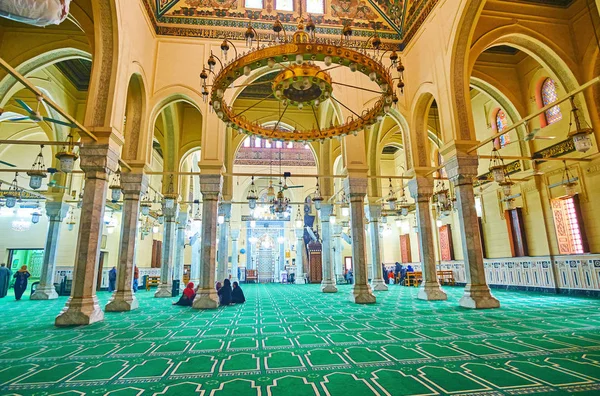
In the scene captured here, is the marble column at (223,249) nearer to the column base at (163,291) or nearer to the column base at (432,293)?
the column base at (163,291)

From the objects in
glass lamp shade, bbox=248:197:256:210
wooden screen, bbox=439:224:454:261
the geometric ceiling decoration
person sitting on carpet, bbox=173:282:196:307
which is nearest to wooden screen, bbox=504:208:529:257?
wooden screen, bbox=439:224:454:261

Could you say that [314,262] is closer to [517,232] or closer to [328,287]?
[328,287]

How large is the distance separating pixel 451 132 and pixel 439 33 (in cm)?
268

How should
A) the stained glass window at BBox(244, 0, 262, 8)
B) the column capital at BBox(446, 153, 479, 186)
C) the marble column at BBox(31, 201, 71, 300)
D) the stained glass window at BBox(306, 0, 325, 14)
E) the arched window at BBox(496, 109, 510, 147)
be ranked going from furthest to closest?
the arched window at BBox(496, 109, 510, 147), the marble column at BBox(31, 201, 71, 300), the stained glass window at BBox(306, 0, 325, 14), the stained glass window at BBox(244, 0, 262, 8), the column capital at BBox(446, 153, 479, 186)

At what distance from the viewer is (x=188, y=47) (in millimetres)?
9156

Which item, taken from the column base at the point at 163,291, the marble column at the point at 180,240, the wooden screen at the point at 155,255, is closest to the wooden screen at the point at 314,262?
the marble column at the point at 180,240

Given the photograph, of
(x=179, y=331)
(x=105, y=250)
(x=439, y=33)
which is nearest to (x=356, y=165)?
(x=439, y=33)

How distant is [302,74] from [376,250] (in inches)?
313

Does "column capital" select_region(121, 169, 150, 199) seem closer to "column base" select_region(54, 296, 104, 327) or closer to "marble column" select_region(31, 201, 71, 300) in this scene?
"column base" select_region(54, 296, 104, 327)

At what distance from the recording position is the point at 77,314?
5.62 meters

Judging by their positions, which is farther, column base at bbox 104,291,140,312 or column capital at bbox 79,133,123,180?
column base at bbox 104,291,140,312

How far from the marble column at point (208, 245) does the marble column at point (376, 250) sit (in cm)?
596

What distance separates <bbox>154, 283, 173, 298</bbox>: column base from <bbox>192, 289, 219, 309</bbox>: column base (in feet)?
13.2

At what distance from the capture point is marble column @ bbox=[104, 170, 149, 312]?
756 centimetres
